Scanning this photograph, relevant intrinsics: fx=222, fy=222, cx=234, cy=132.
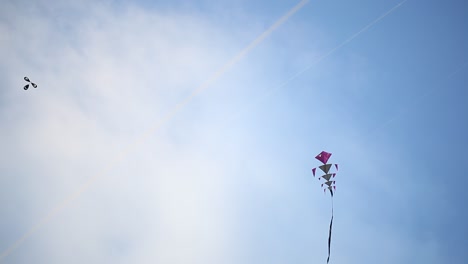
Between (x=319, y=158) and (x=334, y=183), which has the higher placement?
(x=319, y=158)

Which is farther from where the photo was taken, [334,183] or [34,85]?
[34,85]

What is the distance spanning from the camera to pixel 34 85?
1334cm

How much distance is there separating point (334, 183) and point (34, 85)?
1772 cm

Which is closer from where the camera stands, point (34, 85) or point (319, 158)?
point (319, 158)

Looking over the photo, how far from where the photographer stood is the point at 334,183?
34.3ft

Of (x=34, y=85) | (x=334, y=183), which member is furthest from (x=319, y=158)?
(x=34, y=85)

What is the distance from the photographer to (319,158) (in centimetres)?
1091

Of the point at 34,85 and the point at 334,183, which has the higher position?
the point at 34,85

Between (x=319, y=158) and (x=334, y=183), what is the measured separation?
1.32 m

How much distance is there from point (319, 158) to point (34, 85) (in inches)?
663

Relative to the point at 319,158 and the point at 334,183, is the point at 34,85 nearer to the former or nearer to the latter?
the point at 319,158
